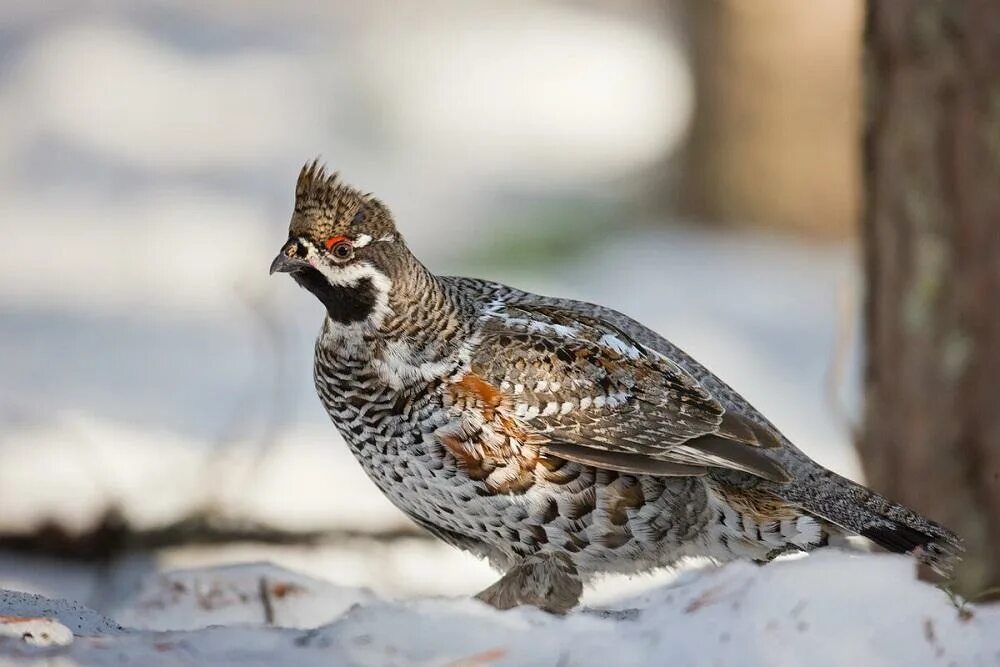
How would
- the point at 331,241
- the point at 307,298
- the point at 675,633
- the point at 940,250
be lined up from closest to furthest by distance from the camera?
the point at 675,633, the point at 331,241, the point at 940,250, the point at 307,298

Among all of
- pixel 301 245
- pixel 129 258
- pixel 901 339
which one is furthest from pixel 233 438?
pixel 129 258

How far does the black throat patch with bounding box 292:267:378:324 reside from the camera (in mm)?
3770

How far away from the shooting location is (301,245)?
3.69 m

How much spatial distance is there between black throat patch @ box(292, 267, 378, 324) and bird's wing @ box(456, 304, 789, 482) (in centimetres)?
35

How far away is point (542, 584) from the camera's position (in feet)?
12.3

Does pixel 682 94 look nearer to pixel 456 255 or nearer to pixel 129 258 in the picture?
pixel 456 255

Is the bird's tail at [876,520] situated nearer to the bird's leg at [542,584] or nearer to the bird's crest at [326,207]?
the bird's leg at [542,584]

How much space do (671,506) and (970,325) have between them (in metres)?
1.64

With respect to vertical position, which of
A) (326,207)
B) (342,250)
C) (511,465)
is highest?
(326,207)

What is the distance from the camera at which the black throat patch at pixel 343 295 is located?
3770mm

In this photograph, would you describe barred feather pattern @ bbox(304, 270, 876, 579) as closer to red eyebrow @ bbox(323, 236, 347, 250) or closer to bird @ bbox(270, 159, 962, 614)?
bird @ bbox(270, 159, 962, 614)

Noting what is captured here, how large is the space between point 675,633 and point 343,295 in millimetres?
1587

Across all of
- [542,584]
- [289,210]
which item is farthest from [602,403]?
[289,210]

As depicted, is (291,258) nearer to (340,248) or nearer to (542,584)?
A: (340,248)
